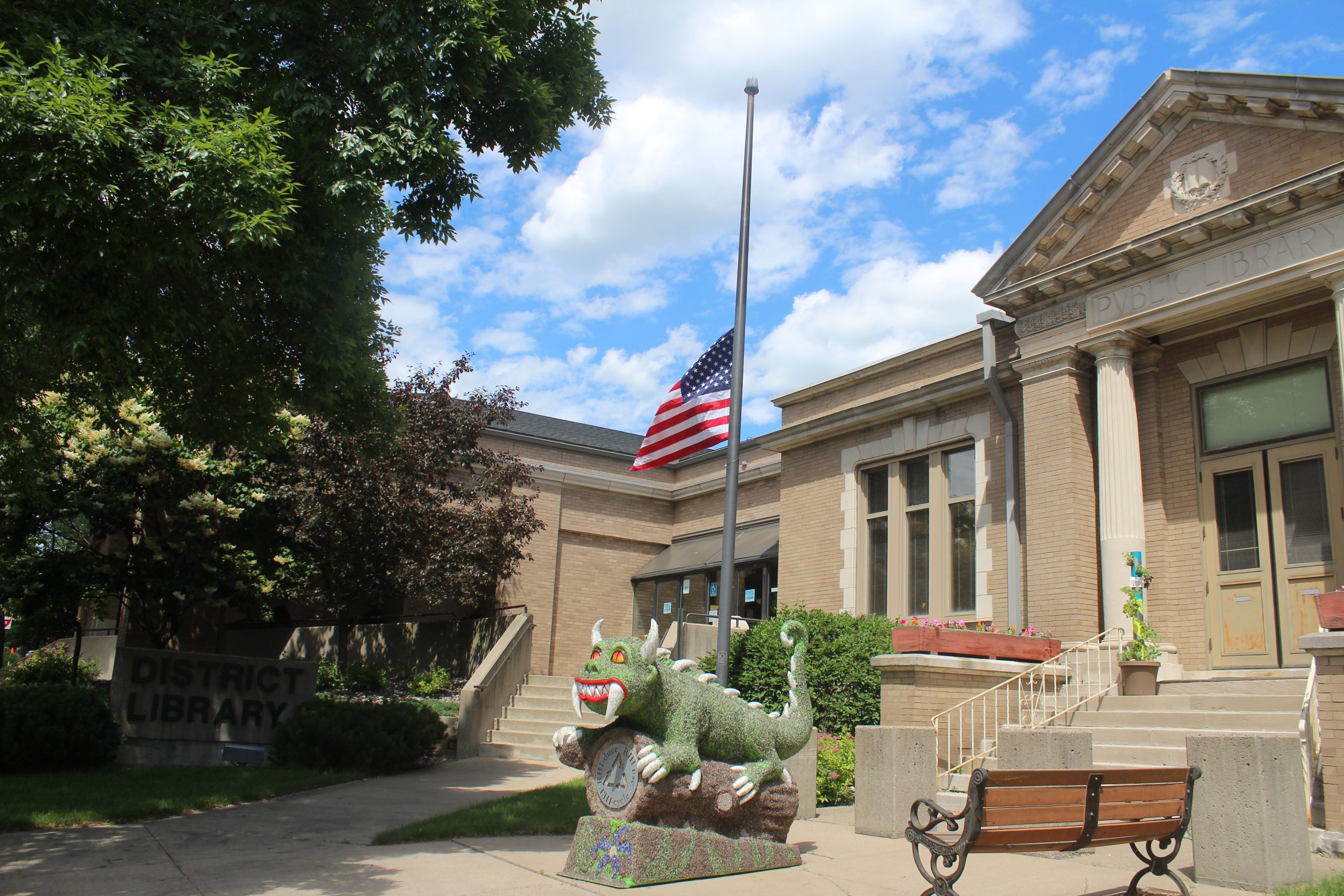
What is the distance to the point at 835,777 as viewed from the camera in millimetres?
11258

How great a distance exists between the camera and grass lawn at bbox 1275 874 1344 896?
579cm

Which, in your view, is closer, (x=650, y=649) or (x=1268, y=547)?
(x=650, y=649)

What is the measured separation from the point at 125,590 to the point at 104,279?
13.8m

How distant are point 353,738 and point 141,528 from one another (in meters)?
8.01

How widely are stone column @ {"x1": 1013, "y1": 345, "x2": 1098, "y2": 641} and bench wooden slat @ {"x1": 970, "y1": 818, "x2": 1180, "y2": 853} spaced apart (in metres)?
7.03

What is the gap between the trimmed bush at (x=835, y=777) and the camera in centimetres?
1116

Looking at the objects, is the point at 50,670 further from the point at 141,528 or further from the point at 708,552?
the point at 708,552

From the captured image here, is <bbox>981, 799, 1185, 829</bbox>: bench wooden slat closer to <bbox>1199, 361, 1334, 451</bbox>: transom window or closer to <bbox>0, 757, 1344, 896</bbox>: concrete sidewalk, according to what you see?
<bbox>0, 757, 1344, 896</bbox>: concrete sidewalk

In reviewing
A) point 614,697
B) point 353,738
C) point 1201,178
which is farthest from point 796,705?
point 1201,178

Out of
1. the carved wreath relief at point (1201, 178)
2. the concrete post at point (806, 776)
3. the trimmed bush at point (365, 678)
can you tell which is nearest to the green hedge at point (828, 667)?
the concrete post at point (806, 776)

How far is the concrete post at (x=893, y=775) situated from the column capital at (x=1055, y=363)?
23.0ft

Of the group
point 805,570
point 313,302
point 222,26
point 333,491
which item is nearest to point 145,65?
point 222,26

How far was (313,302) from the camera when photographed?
905cm

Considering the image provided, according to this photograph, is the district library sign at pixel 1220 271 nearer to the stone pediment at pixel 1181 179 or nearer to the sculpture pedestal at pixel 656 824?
the stone pediment at pixel 1181 179
